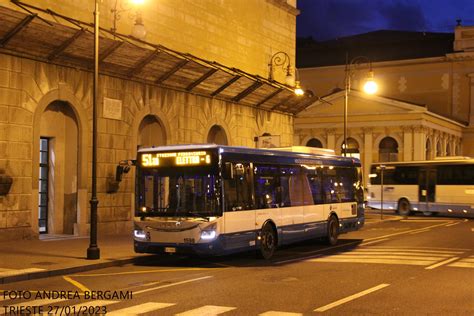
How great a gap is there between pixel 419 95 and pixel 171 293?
69.8m

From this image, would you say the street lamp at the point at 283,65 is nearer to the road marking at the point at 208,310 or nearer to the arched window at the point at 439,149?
the road marking at the point at 208,310

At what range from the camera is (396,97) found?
78.6m

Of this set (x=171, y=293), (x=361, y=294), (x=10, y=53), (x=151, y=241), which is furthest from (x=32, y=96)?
(x=361, y=294)

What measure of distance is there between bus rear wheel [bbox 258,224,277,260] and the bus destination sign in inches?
108

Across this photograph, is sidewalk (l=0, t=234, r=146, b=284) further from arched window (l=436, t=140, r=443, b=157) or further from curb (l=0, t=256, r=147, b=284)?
arched window (l=436, t=140, r=443, b=157)

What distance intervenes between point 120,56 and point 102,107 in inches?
72.1

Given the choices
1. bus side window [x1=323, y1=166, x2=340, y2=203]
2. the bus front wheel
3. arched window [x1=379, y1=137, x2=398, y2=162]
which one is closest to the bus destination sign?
bus side window [x1=323, y1=166, x2=340, y2=203]

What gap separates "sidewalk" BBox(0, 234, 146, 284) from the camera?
47.8 feet

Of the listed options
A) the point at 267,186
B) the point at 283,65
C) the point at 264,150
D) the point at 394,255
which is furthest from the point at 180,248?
the point at 283,65

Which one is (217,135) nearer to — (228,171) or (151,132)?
(151,132)

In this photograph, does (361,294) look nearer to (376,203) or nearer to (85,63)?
(85,63)

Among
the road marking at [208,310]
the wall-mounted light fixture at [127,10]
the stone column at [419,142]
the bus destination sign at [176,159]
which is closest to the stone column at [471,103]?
the stone column at [419,142]

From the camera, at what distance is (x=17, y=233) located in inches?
806

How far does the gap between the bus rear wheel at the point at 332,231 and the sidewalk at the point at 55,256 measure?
6.15m
